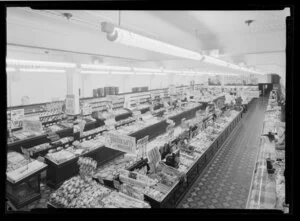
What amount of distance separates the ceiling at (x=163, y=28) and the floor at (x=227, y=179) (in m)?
3.65

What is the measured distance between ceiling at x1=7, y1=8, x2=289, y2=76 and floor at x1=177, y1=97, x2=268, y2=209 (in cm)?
365

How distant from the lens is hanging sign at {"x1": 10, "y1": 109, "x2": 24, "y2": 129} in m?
6.84

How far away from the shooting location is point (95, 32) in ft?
23.5

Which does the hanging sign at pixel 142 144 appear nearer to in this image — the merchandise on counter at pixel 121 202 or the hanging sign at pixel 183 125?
the merchandise on counter at pixel 121 202

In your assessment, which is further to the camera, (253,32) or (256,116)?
(256,116)

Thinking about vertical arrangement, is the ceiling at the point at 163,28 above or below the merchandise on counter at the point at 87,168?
above

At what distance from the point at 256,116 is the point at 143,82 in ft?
37.5

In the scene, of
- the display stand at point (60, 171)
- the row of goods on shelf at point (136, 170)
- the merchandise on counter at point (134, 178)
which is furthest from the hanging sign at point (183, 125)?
the merchandise on counter at point (134, 178)

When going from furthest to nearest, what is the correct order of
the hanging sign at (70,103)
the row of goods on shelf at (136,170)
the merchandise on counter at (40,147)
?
1. the hanging sign at (70,103)
2. the merchandise on counter at (40,147)
3. the row of goods on shelf at (136,170)

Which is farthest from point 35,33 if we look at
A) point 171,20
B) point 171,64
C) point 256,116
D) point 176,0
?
point 256,116

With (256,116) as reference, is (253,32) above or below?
above

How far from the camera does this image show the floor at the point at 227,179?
5262 millimetres

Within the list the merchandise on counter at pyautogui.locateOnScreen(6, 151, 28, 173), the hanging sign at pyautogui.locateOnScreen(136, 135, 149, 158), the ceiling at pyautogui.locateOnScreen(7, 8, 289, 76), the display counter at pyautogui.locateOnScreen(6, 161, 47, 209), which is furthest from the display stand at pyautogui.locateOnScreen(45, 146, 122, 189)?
the ceiling at pyautogui.locateOnScreen(7, 8, 289, 76)
